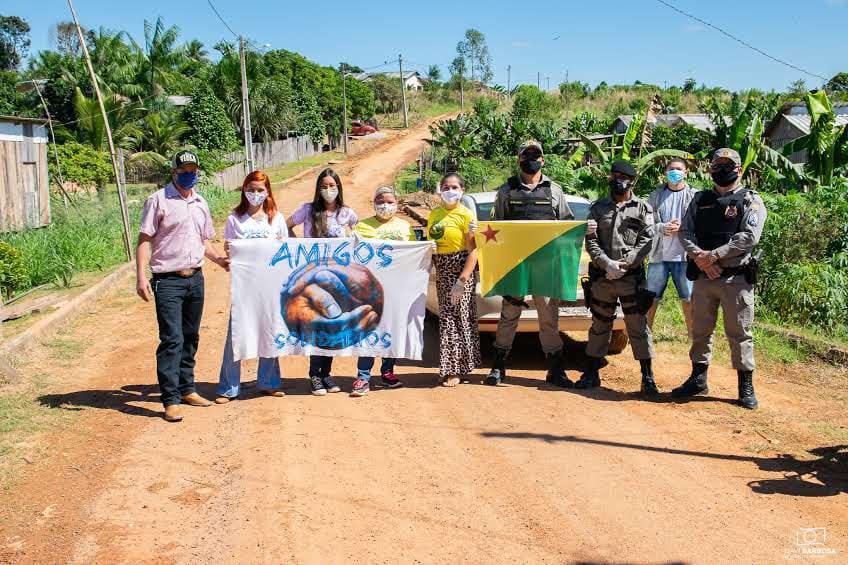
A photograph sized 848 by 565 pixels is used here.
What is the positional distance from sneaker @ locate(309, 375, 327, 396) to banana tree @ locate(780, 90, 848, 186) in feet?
32.3

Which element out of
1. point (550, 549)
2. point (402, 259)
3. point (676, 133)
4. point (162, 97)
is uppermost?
point (162, 97)

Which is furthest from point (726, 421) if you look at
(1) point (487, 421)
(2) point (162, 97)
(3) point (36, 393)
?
(2) point (162, 97)

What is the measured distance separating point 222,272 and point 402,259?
8.67 m

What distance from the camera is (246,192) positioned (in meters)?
7.01

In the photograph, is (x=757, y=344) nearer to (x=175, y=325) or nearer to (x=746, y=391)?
(x=746, y=391)

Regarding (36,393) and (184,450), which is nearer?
(184,450)

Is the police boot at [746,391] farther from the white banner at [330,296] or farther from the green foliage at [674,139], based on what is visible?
the green foliage at [674,139]

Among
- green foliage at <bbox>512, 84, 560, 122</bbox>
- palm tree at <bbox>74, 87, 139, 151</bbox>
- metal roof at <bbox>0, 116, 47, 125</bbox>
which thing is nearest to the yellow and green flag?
metal roof at <bbox>0, 116, 47, 125</bbox>

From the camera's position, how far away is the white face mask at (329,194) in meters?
7.26

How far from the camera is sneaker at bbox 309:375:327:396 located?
24.0 ft

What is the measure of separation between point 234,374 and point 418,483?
2596mm

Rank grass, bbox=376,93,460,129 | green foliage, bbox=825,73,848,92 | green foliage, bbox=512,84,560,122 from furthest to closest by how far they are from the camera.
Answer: grass, bbox=376,93,460,129 < green foliage, bbox=825,73,848,92 < green foliage, bbox=512,84,560,122

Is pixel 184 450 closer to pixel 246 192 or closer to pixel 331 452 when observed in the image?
pixel 331 452

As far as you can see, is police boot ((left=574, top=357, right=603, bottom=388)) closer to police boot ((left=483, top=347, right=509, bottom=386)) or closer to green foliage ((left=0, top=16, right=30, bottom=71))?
police boot ((left=483, top=347, right=509, bottom=386))
